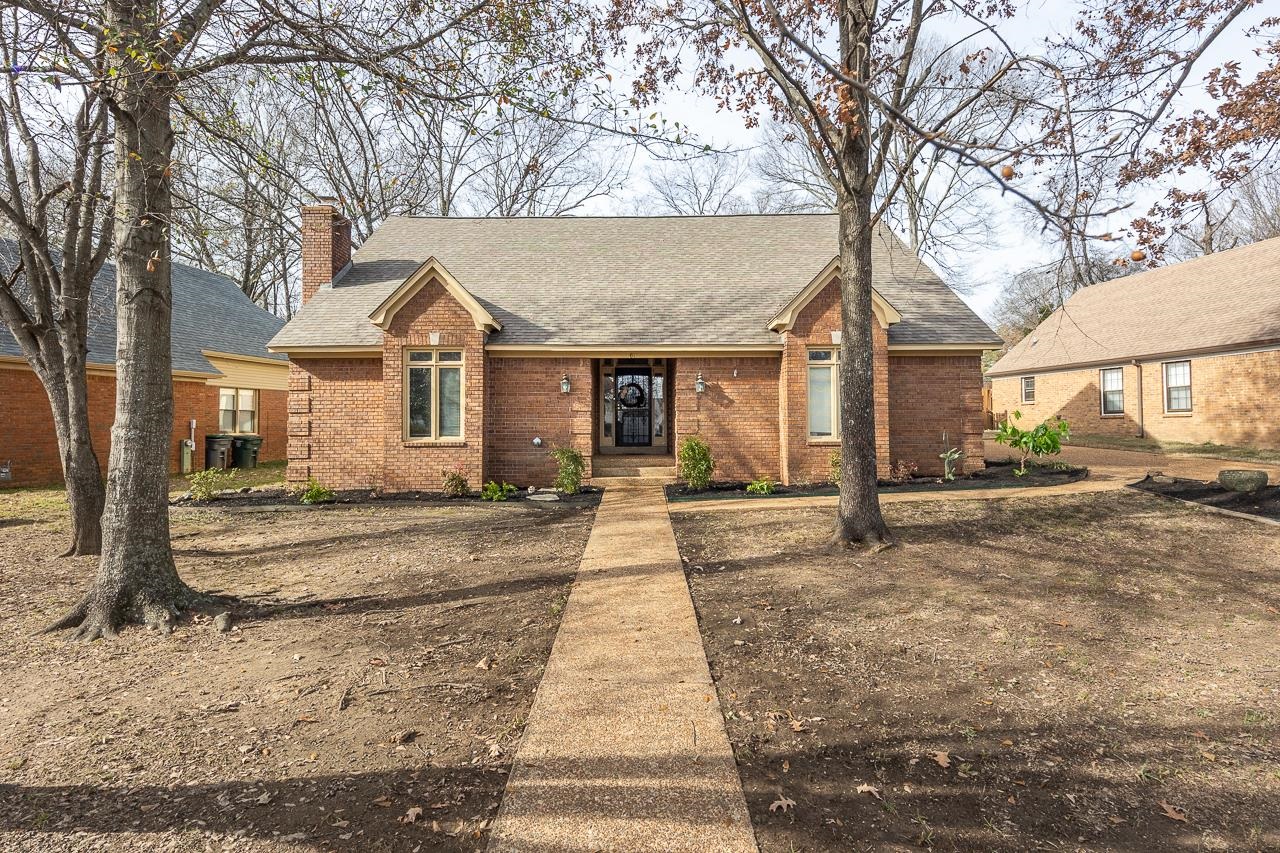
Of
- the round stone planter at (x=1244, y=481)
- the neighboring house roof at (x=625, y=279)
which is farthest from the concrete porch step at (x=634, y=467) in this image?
the round stone planter at (x=1244, y=481)

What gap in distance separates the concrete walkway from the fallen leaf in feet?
0.47

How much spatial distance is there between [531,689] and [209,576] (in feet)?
15.9

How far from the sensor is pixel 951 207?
969 inches

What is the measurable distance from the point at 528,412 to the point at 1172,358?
1864 centimetres

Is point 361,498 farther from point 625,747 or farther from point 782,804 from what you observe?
point 782,804

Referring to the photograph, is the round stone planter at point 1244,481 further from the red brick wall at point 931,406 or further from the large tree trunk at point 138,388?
the large tree trunk at point 138,388

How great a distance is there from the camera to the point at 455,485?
11.6 m

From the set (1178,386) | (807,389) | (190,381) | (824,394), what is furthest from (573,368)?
(1178,386)

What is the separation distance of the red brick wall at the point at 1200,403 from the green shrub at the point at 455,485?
63.6 feet

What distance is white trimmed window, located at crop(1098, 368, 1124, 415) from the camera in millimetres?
19391

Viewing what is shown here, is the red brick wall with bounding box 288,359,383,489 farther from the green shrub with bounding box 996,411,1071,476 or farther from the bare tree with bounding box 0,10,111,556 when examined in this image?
the green shrub with bounding box 996,411,1071,476

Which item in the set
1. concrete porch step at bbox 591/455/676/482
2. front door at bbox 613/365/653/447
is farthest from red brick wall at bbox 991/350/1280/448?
front door at bbox 613/365/653/447

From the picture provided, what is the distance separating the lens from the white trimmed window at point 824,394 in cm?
1205

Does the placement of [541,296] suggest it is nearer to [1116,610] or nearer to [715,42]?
[715,42]
